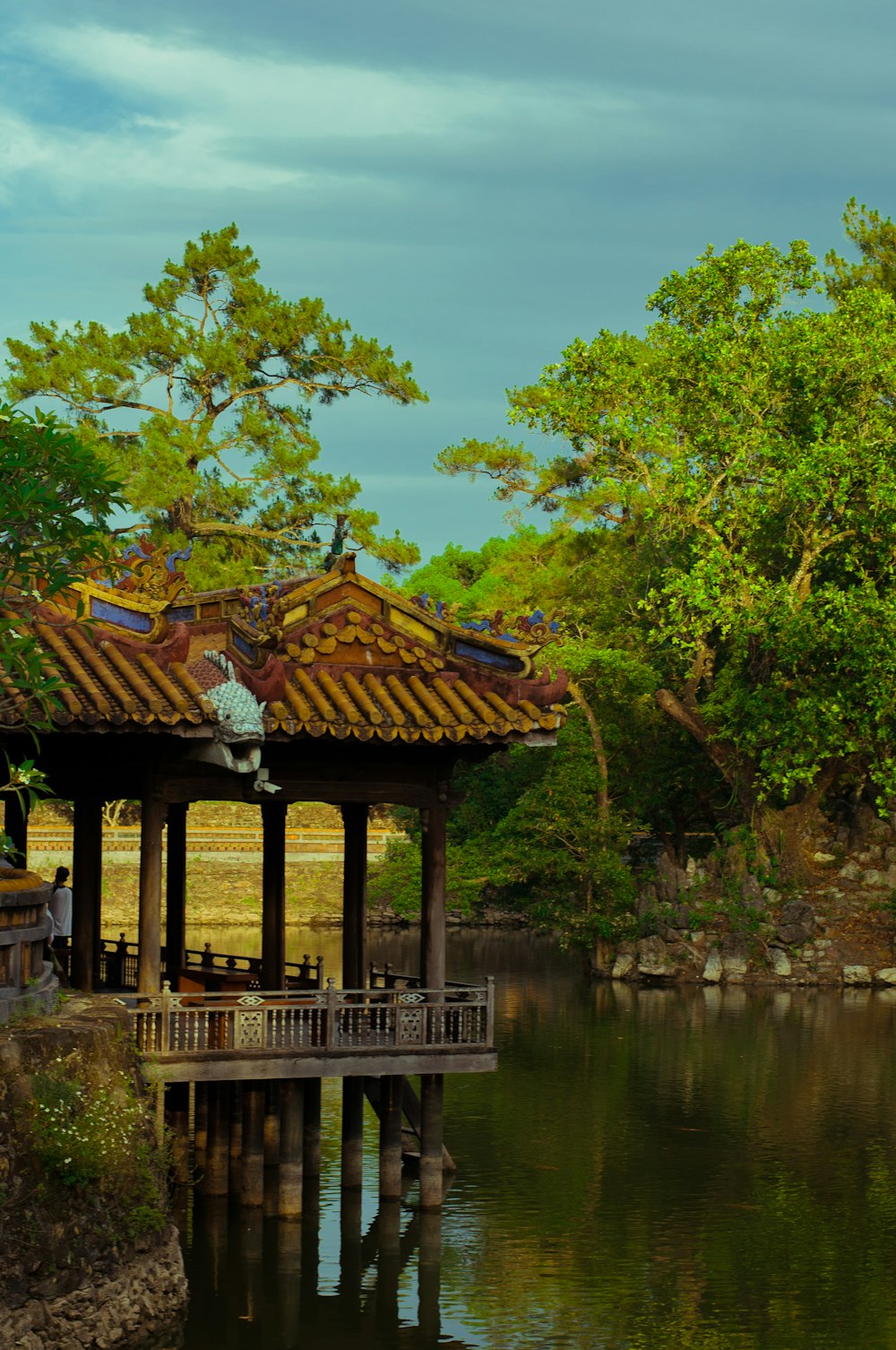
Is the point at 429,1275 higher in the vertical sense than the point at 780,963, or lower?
lower

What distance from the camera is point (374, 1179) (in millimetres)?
24188

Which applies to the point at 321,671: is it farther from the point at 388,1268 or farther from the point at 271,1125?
the point at 388,1268

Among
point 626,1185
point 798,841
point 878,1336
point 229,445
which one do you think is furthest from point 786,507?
point 878,1336

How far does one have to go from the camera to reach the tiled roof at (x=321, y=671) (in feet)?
62.6

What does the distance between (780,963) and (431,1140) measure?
1065 inches

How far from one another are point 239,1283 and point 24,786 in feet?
22.1

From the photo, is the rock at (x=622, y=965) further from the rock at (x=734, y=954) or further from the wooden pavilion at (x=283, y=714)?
the wooden pavilion at (x=283, y=714)

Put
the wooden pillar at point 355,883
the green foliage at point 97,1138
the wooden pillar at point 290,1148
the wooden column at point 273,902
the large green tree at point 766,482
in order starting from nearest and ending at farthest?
the green foliage at point 97,1138 → the wooden pillar at point 290,1148 → the wooden column at point 273,902 → the wooden pillar at point 355,883 → the large green tree at point 766,482

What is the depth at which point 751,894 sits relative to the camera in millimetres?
48188

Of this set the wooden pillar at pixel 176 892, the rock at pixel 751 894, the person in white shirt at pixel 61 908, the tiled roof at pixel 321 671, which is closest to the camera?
the tiled roof at pixel 321 671

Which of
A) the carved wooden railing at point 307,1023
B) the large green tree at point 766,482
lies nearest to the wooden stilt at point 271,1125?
the carved wooden railing at point 307,1023

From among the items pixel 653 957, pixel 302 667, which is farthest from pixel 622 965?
pixel 302 667

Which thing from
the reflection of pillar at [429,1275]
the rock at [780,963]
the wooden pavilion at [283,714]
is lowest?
the reflection of pillar at [429,1275]

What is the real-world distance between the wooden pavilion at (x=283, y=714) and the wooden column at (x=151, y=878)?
0.08ft
